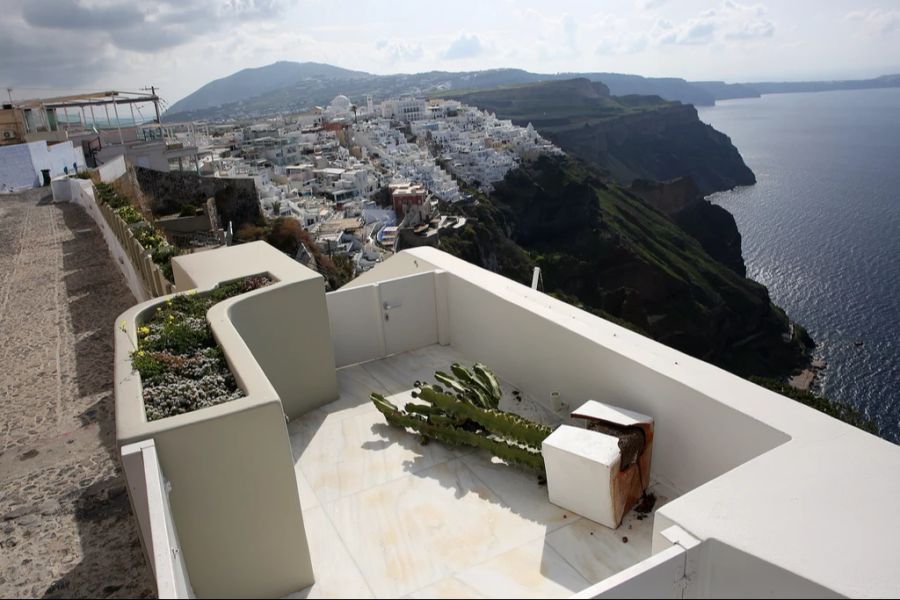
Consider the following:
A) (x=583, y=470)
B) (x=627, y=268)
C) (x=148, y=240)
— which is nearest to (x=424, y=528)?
(x=583, y=470)

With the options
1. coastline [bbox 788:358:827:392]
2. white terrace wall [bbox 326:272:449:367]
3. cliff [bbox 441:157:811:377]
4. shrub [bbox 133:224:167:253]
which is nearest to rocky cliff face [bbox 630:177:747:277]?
cliff [bbox 441:157:811:377]

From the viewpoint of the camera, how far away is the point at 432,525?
3.92 meters

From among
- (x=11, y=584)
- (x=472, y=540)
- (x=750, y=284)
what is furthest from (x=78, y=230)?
(x=750, y=284)

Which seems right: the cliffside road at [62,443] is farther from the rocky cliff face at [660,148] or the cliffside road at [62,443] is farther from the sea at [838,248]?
the rocky cliff face at [660,148]

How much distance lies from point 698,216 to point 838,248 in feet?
47.1

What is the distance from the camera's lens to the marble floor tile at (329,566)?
11.2ft

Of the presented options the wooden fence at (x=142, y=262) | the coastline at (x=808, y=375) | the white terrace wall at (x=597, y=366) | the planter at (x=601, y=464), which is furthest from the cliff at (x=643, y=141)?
the planter at (x=601, y=464)

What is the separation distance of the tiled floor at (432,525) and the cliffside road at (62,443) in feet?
3.62

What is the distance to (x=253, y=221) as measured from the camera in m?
28.4

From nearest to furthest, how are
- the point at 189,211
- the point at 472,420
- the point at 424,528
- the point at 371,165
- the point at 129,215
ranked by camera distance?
the point at 424,528
the point at 472,420
the point at 129,215
the point at 189,211
the point at 371,165

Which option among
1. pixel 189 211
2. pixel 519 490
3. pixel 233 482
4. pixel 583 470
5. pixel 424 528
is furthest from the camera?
pixel 189 211

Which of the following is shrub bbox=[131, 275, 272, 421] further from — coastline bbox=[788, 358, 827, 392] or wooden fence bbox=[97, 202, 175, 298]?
coastline bbox=[788, 358, 827, 392]

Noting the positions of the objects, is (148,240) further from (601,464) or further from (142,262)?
(601,464)

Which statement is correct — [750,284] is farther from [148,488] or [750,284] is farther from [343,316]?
[148,488]
